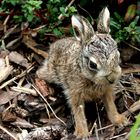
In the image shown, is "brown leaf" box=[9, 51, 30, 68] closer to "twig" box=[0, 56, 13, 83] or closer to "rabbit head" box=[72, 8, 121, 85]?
"twig" box=[0, 56, 13, 83]

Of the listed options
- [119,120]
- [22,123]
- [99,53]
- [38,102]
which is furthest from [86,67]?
[22,123]

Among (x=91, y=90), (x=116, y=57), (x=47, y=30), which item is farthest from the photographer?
(x=47, y=30)

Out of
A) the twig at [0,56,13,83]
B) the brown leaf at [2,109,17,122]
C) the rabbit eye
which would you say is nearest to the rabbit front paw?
the rabbit eye

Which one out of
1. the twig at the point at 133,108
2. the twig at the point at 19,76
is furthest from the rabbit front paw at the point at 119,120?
the twig at the point at 19,76

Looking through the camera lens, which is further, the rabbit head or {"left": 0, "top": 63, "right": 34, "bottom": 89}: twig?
{"left": 0, "top": 63, "right": 34, "bottom": 89}: twig

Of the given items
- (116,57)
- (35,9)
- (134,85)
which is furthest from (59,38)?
(116,57)

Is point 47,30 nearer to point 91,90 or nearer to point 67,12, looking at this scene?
point 67,12

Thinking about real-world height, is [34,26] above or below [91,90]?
above

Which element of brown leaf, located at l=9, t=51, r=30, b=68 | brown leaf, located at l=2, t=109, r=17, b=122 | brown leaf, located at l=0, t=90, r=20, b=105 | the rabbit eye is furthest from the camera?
brown leaf, located at l=9, t=51, r=30, b=68
